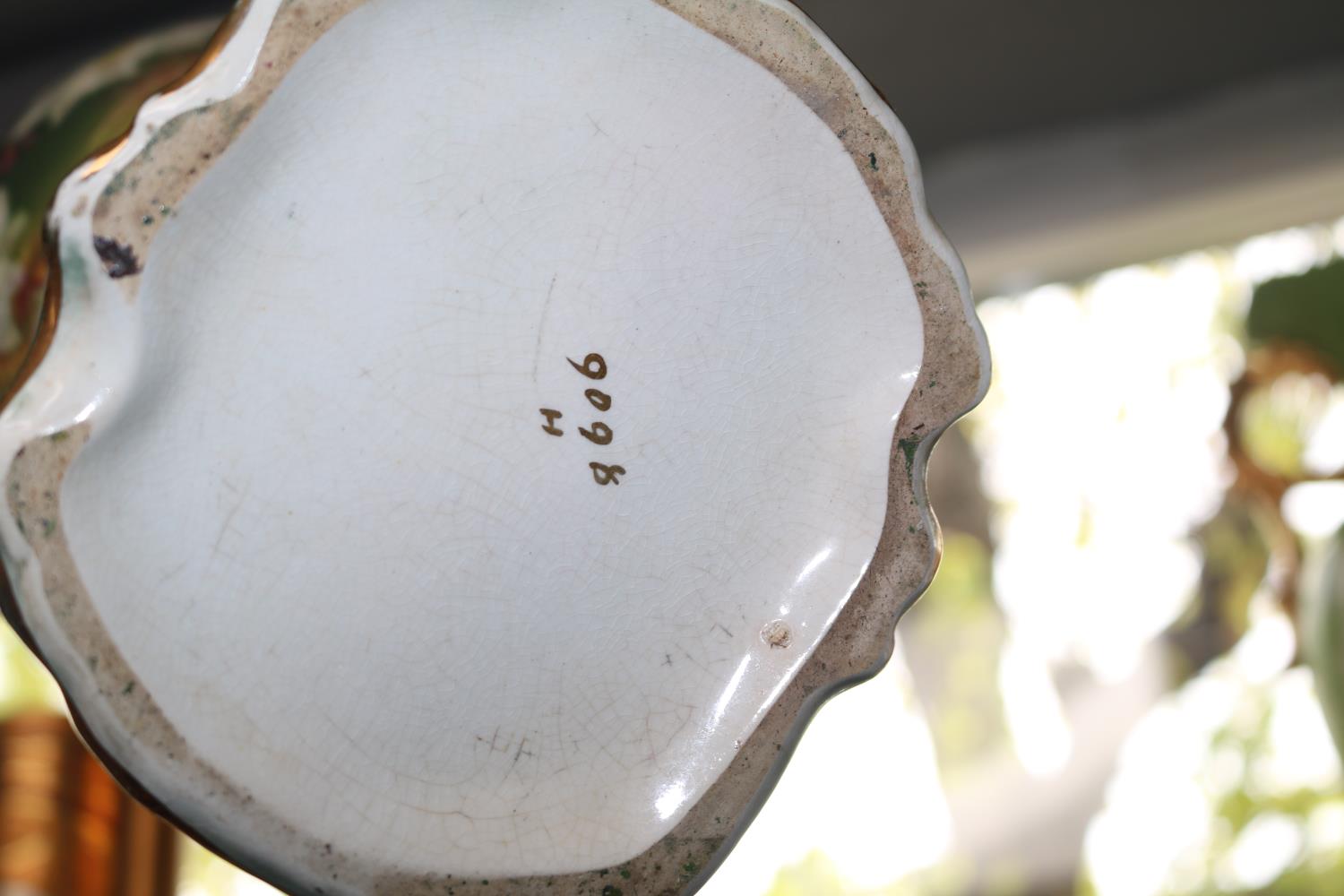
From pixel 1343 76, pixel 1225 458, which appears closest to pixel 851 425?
pixel 1225 458

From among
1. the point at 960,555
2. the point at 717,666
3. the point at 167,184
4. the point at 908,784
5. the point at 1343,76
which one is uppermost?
the point at 167,184

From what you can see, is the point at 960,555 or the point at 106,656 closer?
the point at 106,656

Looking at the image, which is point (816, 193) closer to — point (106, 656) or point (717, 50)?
point (717, 50)

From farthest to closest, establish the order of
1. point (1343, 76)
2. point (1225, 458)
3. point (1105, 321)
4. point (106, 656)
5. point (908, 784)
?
1. point (908, 784)
2. point (1105, 321)
3. point (1343, 76)
4. point (1225, 458)
5. point (106, 656)

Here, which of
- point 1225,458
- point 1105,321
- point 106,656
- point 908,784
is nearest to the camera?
point 106,656

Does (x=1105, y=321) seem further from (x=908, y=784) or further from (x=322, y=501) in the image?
(x=322, y=501)

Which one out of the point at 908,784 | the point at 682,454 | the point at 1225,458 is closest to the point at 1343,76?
the point at 1225,458

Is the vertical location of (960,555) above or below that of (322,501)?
below
